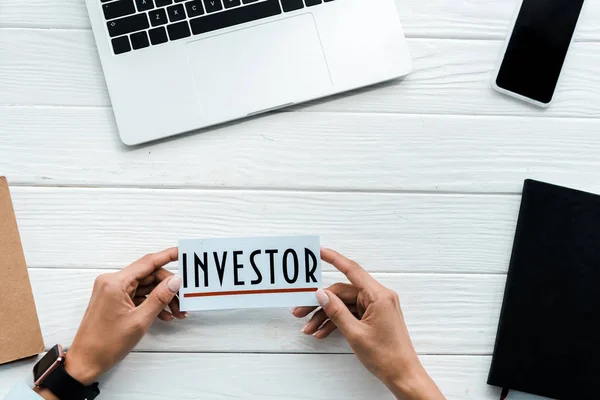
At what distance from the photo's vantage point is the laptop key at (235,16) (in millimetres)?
697

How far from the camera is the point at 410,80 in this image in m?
0.74

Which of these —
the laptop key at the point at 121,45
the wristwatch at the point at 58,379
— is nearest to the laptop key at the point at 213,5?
the laptop key at the point at 121,45

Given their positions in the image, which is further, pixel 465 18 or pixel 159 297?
pixel 465 18

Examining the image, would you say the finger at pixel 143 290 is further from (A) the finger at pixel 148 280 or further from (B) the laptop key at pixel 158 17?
(B) the laptop key at pixel 158 17

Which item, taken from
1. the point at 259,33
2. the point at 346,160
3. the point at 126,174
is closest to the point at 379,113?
the point at 346,160

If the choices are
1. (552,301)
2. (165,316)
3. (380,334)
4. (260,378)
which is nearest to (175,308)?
(165,316)

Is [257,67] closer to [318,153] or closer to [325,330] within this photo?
[318,153]

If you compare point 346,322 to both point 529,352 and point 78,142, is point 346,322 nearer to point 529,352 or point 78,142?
point 529,352

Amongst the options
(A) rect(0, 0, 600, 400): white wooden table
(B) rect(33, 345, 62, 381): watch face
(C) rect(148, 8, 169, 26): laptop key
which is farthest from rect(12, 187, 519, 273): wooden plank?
(C) rect(148, 8, 169, 26): laptop key

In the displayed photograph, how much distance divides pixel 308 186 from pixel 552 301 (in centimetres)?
33

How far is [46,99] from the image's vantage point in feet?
2.36

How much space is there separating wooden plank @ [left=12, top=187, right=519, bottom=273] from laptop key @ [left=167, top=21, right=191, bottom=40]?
188 millimetres

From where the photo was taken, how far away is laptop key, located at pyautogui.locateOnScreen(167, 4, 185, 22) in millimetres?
695

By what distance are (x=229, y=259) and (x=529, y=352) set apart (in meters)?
0.38
